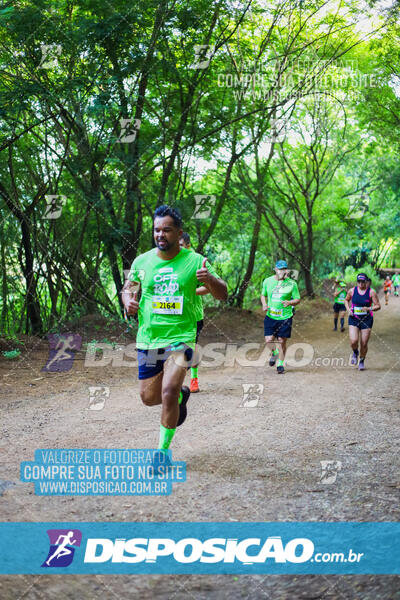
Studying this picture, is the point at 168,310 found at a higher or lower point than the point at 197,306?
higher

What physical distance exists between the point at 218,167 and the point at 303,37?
196 inches

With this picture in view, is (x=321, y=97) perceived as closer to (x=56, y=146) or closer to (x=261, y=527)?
(x=56, y=146)

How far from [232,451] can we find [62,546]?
2.51 metres

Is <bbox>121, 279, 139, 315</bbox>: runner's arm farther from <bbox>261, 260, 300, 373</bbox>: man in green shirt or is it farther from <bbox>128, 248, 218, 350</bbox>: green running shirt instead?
<bbox>261, 260, 300, 373</bbox>: man in green shirt

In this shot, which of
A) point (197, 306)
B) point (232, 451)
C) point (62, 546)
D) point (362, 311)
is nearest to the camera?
point (62, 546)

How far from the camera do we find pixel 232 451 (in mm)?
5844

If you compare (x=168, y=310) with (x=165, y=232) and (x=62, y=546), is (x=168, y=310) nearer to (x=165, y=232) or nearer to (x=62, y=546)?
(x=165, y=232)

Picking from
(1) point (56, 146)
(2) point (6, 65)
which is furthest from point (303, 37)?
(2) point (6, 65)

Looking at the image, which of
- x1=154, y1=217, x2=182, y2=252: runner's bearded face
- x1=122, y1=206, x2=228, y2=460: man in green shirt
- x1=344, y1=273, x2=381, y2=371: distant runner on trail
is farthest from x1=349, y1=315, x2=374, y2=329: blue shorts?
x1=154, y1=217, x2=182, y2=252: runner's bearded face

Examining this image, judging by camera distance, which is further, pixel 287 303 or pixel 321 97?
pixel 321 97

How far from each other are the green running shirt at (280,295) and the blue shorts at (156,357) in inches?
241

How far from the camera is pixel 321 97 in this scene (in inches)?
928

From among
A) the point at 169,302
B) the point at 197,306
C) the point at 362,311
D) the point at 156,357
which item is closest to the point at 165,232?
the point at 169,302

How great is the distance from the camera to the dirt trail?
325 cm
